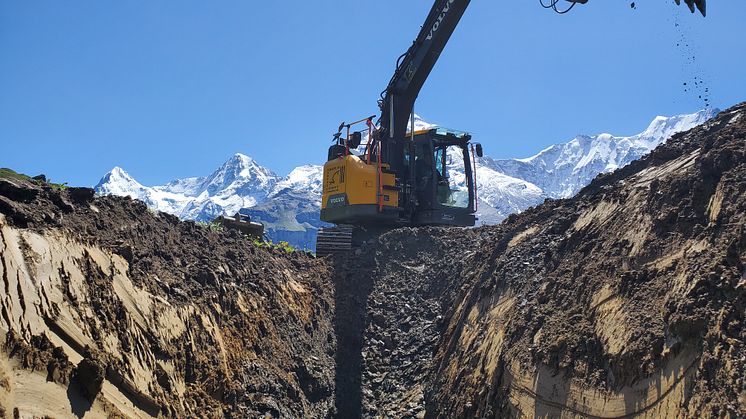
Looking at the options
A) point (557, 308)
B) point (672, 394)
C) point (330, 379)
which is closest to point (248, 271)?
point (330, 379)

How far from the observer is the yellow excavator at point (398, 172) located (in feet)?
65.9

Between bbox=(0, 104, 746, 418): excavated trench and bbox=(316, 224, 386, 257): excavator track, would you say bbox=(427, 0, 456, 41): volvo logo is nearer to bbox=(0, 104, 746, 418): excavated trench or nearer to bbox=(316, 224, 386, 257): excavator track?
bbox=(0, 104, 746, 418): excavated trench

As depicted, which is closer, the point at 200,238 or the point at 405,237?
the point at 200,238

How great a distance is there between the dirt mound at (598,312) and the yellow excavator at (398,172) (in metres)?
3.63

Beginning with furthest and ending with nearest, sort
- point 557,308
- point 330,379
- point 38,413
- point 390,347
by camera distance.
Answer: point 390,347 → point 330,379 → point 557,308 → point 38,413

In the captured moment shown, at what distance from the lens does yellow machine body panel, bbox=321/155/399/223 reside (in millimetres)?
20078

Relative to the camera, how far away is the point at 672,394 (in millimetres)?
7777

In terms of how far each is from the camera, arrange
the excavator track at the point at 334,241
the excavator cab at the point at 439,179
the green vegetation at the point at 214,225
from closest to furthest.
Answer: the green vegetation at the point at 214,225 < the excavator track at the point at 334,241 < the excavator cab at the point at 439,179

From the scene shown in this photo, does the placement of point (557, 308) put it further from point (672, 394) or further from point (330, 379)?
point (330, 379)

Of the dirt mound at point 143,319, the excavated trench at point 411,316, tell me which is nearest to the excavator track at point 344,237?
the excavated trench at point 411,316

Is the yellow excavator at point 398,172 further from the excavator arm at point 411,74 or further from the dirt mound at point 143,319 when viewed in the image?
the dirt mound at point 143,319

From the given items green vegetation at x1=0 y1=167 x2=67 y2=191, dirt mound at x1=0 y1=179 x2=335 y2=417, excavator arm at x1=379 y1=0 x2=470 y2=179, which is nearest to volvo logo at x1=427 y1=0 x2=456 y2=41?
excavator arm at x1=379 y1=0 x2=470 y2=179

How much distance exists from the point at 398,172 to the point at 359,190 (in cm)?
139

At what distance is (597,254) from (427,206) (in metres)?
9.89
